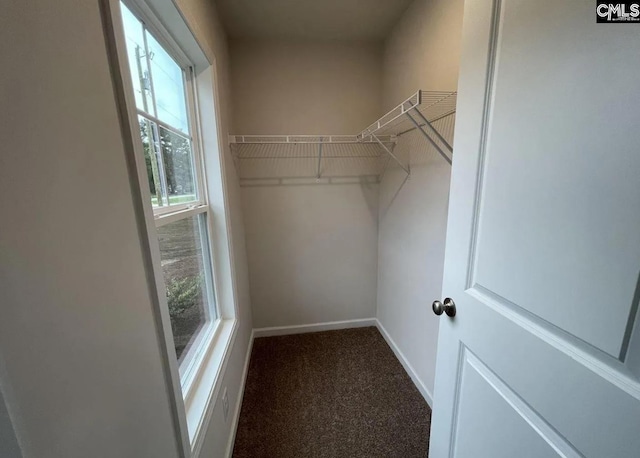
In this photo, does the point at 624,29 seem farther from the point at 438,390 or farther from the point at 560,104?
the point at 438,390

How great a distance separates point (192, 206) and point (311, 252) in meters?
1.18

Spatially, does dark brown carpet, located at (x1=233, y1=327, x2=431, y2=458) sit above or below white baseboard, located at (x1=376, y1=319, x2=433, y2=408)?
below

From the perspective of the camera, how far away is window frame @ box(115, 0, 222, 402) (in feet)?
3.12

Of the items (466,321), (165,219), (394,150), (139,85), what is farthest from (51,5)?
(394,150)

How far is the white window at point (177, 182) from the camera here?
92 centimetres

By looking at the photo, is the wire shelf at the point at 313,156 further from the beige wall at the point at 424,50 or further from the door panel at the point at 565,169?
the door panel at the point at 565,169

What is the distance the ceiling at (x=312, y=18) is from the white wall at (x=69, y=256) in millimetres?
1449

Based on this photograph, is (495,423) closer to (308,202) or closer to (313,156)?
(308,202)

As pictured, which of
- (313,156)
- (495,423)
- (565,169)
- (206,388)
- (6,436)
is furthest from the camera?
(313,156)

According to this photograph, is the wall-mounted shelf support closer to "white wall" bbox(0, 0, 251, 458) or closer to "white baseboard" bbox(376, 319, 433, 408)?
"white wall" bbox(0, 0, 251, 458)

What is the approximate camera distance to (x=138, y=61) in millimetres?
889

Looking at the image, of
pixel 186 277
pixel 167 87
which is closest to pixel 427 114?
pixel 167 87

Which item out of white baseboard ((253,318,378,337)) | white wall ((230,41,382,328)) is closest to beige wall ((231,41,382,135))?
white wall ((230,41,382,328))

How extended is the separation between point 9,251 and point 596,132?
943 mm
